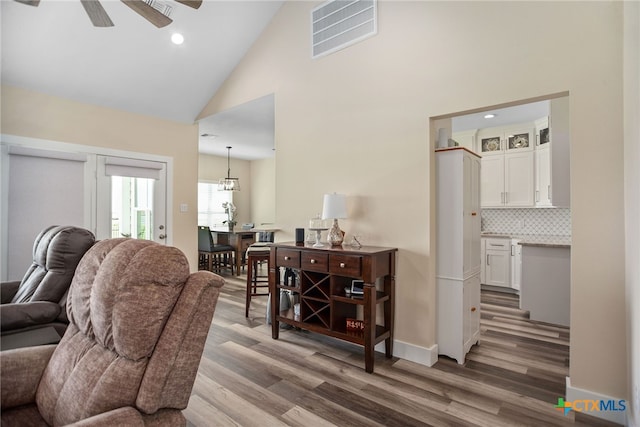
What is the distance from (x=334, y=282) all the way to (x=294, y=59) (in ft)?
8.23

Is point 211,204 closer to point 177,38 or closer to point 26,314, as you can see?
point 177,38

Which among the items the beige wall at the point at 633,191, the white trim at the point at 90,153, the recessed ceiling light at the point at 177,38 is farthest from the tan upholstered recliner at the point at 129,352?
the recessed ceiling light at the point at 177,38

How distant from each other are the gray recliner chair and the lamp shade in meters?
1.79

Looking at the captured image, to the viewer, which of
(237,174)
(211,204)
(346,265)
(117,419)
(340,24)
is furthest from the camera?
(237,174)

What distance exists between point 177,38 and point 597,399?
486cm

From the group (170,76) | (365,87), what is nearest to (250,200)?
(170,76)

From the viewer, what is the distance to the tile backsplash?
4984 mm

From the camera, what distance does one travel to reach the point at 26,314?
6.47 feet

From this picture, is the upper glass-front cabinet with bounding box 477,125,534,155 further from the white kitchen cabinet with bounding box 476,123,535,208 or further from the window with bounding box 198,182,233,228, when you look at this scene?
the window with bounding box 198,182,233,228

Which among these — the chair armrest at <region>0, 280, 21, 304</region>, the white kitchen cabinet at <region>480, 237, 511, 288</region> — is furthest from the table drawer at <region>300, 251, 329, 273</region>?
the white kitchen cabinet at <region>480, 237, 511, 288</region>

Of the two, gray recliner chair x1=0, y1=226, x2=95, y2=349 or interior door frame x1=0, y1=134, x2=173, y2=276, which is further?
interior door frame x1=0, y1=134, x2=173, y2=276

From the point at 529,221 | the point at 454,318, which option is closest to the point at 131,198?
the point at 454,318

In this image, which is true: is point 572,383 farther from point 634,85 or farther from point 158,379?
point 158,379

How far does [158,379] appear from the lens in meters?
1.08
